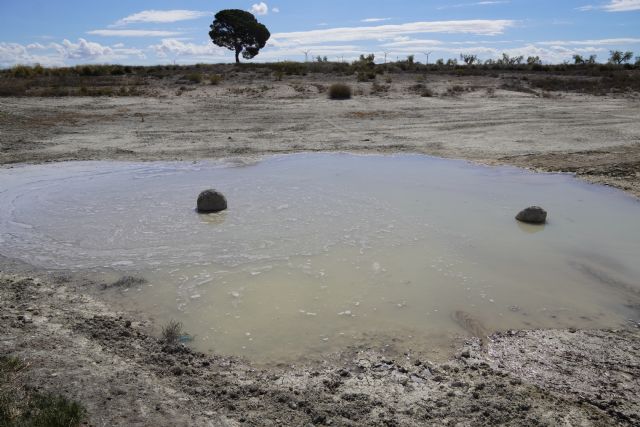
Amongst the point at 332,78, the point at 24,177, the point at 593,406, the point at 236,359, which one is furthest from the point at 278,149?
the point at 332,78

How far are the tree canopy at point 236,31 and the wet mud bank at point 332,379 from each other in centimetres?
4563

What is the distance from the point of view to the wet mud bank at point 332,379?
12.2 feet

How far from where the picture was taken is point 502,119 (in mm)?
18406

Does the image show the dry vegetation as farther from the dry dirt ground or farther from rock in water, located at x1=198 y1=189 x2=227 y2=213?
the dry dirt ground

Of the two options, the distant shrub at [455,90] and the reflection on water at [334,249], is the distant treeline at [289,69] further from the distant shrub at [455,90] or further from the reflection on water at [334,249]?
the reflection on water at [334,249]

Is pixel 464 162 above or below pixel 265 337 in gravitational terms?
above

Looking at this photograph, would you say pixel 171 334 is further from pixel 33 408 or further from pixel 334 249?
pixel 334 249

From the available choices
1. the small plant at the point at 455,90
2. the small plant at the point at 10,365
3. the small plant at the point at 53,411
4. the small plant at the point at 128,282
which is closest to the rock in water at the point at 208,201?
the small plant at the point at 128,282

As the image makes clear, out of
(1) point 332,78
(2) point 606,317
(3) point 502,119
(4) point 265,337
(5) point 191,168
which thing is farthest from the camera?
(1) point 332,78

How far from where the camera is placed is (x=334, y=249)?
7109 mm

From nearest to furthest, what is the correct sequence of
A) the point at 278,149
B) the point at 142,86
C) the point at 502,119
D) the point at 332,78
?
the point at 278,149 < the point at 502,119 < the point at 142,86 < the point at 332,78

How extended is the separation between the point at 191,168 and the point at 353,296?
6.90 meters

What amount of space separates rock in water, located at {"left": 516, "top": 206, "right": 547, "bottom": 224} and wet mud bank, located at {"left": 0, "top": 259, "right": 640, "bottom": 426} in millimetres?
3343

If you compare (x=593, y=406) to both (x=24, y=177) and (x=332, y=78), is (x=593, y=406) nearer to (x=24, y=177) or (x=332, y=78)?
(x=24, y=177)
